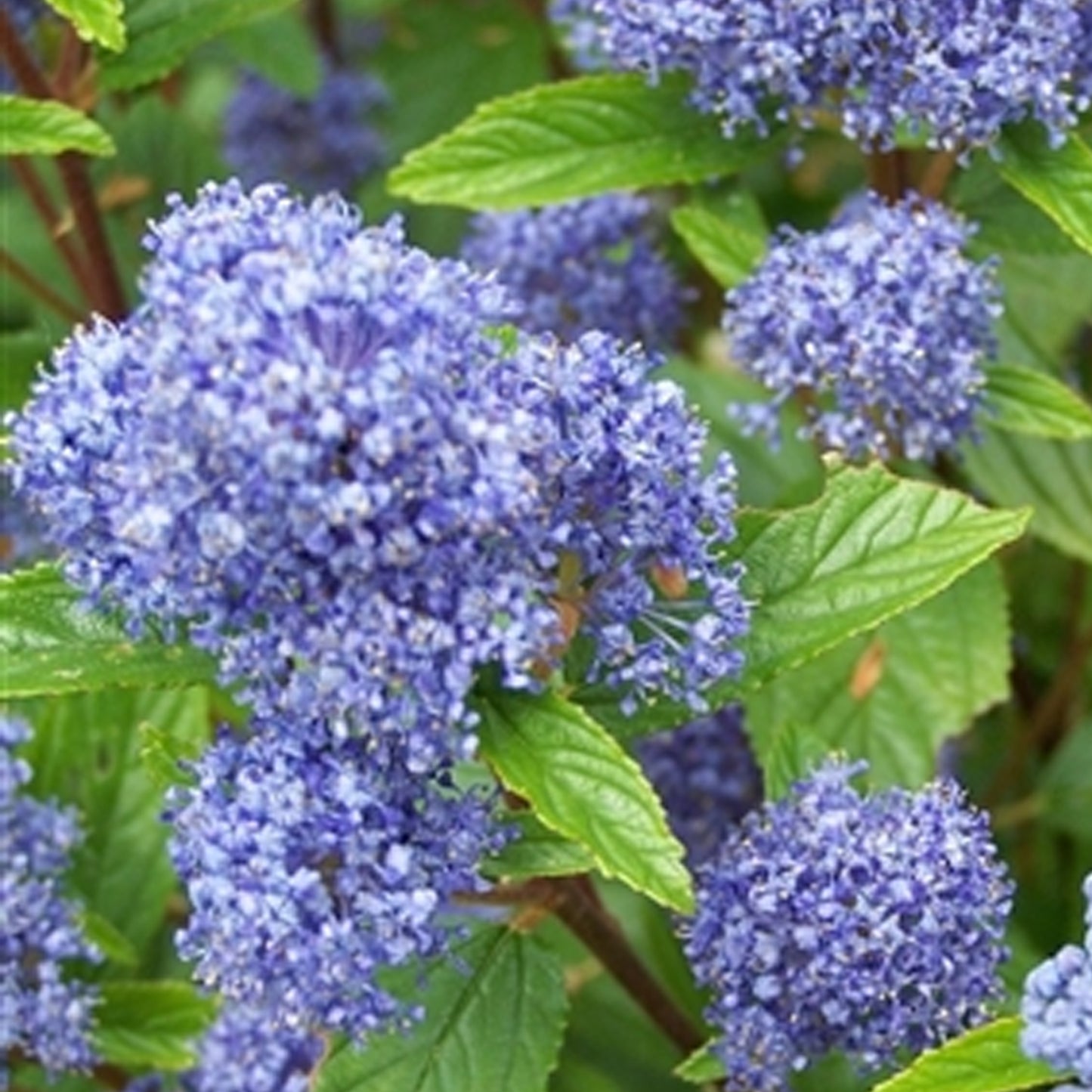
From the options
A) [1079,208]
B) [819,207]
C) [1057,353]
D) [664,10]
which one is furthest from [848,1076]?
[819,207]

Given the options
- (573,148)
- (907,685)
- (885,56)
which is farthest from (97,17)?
(907,685)

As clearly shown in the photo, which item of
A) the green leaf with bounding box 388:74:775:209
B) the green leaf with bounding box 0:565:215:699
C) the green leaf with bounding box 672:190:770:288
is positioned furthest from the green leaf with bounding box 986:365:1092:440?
the green leaf with bounding box 0:565:215:699

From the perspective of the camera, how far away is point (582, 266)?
138 inches

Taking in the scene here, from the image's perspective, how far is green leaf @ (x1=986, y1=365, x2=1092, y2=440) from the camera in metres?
2.91

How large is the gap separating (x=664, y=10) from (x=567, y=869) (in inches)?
43.8

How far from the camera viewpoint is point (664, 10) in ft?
9.15

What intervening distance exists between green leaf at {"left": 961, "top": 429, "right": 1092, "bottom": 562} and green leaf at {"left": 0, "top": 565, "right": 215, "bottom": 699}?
1453 millimetres

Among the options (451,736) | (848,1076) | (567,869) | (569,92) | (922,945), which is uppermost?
(569,92)

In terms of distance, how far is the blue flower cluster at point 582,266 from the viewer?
11.4 ft

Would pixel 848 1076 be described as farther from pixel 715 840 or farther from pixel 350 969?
pixel 350 969

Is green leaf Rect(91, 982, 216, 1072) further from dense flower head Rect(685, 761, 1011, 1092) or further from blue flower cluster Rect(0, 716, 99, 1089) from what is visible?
dense flower head Rect(685, 761, 1011, 1092)

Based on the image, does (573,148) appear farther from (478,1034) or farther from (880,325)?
(478,1034)

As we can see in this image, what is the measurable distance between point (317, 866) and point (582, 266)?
5.24 feet

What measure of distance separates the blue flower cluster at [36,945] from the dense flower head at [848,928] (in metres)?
0.76
